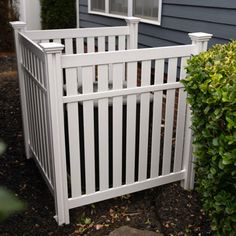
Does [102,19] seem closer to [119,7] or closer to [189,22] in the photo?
[119,7]

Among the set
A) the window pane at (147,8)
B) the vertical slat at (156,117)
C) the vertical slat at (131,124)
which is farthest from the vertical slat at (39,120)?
the window pane at (147,8)

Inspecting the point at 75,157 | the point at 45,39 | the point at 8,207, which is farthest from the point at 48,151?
the point at 8,207

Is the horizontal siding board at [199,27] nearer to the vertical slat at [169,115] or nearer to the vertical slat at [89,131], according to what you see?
the vertical slat at [169,115]

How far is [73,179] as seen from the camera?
252cm

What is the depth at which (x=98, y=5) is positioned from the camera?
Answer: 24.7ft

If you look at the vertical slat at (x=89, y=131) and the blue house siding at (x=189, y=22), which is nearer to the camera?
the vertical slat at (x=89, y=131)

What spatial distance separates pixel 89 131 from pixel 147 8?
371cm

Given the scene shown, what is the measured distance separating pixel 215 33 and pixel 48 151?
8.59 feet

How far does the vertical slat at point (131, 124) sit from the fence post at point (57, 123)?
492mm

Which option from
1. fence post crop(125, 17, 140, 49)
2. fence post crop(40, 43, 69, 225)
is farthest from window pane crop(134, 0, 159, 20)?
fence post crop(40, 43, 69, 225)

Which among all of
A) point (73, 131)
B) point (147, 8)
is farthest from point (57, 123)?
point (147, 8)

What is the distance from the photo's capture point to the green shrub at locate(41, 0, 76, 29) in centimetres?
920

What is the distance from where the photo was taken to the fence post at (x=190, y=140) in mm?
2557

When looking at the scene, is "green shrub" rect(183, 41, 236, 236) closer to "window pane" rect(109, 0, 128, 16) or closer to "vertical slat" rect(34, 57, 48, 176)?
"vertical slat" rect(34, 57, 48, 176)
